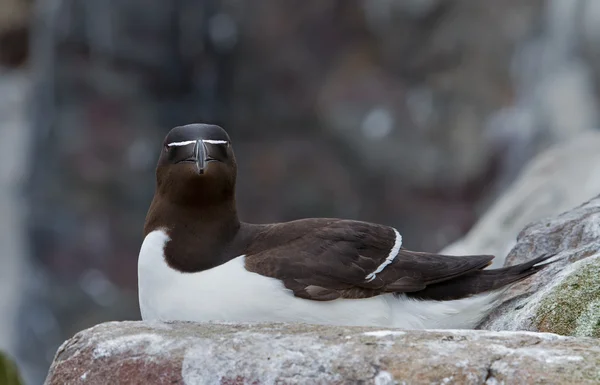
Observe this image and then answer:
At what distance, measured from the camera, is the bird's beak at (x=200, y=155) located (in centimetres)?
445

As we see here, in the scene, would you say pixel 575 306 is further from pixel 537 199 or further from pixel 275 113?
pixel 275 113

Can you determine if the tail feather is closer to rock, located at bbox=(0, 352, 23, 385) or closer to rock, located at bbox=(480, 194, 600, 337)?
rock, located at bbox=(480, 194, 600, 337)

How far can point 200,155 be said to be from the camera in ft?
14.6

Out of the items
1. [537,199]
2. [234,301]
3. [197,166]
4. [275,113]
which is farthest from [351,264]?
[275,113]

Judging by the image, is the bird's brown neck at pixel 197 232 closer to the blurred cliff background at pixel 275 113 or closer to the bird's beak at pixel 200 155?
the bird's beak at pixel 200 155

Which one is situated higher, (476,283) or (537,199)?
(537,199)

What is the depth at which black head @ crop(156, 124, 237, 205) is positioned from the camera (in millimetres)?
4508

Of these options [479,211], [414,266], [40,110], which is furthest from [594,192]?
[40,110]

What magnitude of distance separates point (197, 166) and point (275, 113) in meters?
10.4

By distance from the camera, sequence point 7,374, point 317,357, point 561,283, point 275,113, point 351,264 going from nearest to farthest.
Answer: point 317,357 < point 561,283 < point 351,264 < point 7,374 < point 275,113

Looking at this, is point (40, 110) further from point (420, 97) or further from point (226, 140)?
point (226, 140)

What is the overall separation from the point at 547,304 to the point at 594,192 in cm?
317

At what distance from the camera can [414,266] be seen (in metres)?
4.77

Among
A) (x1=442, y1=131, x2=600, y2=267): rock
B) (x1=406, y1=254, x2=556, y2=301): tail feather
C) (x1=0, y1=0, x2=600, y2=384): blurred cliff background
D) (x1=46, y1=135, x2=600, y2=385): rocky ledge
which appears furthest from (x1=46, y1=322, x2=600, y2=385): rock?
(x1=0, y1=0, x2=600, y2=384): blurred cliff background
